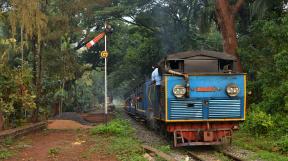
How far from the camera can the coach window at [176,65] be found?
13.4 metres

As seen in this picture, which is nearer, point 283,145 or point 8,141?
point 283,145

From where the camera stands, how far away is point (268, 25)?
1877cm

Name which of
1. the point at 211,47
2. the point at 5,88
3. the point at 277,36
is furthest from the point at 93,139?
the point at 211,47

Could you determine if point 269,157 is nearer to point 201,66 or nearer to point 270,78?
point 201,66

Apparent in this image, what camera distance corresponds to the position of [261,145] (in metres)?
13.6

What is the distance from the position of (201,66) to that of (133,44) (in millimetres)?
32205

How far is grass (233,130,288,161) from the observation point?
450 inches

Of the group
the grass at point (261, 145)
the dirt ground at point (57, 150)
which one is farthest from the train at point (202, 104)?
the dirt ground at point (57, 150)

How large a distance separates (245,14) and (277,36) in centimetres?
1135

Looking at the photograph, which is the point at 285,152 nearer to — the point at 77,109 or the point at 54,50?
the point at 54,50

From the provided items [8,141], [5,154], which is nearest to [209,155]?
[5,154]

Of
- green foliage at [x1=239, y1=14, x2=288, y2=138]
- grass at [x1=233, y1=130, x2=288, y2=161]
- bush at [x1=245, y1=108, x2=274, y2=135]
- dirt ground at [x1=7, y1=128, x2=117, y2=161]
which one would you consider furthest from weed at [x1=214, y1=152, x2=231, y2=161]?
bush at [x1=245, y1=108, x2=274, y2=135]

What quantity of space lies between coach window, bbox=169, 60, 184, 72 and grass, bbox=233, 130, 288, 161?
10.9 feet

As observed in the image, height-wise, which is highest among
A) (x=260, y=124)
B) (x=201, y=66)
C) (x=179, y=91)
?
(x=201, y=66)
